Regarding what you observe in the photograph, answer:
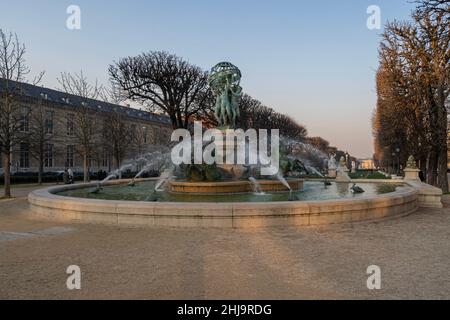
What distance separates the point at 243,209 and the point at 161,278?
3935 millimetres

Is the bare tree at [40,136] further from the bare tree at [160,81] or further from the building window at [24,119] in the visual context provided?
the bare tree at [160,81]

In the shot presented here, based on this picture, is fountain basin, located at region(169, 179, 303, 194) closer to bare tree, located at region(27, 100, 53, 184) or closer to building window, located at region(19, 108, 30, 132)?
building window, located at region(19, 108, 30, 132)

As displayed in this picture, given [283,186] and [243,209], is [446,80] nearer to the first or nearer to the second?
[283,186]

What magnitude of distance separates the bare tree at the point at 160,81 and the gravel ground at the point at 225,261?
2695cm

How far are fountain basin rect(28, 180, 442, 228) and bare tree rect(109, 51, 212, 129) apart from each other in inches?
1018

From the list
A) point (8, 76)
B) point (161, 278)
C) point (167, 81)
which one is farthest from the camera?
point (167, 81)

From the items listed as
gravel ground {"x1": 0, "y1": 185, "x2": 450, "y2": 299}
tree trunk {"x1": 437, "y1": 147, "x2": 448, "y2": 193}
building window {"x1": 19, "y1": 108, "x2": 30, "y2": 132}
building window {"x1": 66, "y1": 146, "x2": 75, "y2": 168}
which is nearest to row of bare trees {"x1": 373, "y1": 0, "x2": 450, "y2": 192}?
tree trunk {"x1": 437, "y1": 147, "x2": 448, "y2": 193}

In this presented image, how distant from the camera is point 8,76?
21578mm

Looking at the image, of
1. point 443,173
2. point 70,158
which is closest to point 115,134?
point 443,173

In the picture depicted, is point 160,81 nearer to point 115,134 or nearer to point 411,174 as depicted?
point 115,134

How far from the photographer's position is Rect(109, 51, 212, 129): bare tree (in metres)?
35.4

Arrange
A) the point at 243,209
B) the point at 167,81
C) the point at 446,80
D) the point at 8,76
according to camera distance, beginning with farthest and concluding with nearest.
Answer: the point at 167,81 → the point at 446,80 → the point at 8,76 → the point at 243,209
